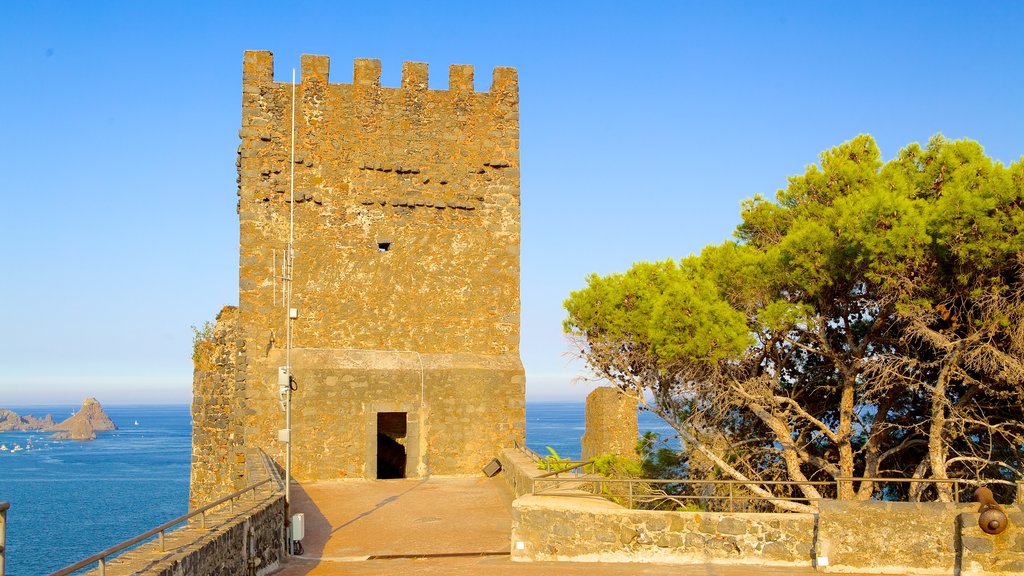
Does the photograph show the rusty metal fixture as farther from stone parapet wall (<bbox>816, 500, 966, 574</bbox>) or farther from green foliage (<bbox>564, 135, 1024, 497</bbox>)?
green foliage (<bbox>564, 135, 1024, 497</bbox>)

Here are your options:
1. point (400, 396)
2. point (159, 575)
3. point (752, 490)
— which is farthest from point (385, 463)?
point (159, 575)

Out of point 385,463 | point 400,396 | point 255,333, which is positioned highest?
point 255,333

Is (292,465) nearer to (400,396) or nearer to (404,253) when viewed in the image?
(400,396)

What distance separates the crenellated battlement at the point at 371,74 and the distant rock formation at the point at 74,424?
127 m

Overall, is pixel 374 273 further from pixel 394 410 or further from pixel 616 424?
pixel 616 424

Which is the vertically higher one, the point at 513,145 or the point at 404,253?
the point at 513,145

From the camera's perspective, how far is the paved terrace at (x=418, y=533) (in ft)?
31.5

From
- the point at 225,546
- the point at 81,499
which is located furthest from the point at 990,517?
the point at 81,499

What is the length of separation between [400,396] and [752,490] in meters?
6.34

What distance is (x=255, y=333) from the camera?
1600 cm

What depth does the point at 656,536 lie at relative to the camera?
32.5 feet

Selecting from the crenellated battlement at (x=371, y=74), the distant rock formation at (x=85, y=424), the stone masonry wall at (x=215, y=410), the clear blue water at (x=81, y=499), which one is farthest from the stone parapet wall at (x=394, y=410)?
the distant rock formation at (x=85, y=424)

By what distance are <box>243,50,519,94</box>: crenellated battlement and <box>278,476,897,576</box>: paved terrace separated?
716 cm

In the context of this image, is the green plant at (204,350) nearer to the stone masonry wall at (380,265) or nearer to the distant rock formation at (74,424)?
the stone masonry wall at (380,265)
